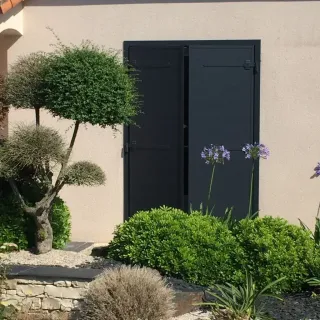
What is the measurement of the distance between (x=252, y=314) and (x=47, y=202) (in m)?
2.35

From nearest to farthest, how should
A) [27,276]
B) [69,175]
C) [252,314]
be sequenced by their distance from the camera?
[252,314] → [27,276] → [69,175]

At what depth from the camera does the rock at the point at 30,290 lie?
661 cm

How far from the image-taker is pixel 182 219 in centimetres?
722

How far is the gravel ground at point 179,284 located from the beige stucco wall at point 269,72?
5.67ft

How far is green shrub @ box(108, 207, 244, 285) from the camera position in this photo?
686cm

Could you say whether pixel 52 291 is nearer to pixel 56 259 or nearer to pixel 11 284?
→ pixel 11 284

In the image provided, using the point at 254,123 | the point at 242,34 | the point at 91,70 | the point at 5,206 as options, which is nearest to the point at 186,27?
the point at 242,34

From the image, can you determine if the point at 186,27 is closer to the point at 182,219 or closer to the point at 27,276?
the point at 182,219

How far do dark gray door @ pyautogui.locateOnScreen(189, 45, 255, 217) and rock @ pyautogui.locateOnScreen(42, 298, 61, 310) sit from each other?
9.45 ft

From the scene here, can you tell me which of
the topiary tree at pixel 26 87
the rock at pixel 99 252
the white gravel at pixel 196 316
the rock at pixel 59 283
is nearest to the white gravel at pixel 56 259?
the rock at pixel 99 252

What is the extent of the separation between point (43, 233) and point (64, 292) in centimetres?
95

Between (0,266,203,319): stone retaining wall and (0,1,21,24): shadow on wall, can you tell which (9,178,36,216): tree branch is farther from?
(0,1,21,24): shadow on wall

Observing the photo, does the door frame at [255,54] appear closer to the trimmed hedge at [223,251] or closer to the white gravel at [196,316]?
the trimmed hedge at [223,251]

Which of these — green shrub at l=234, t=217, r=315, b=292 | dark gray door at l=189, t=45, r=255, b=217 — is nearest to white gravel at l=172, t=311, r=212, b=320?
green shrub at l=234, t=217, r=315, b=292
